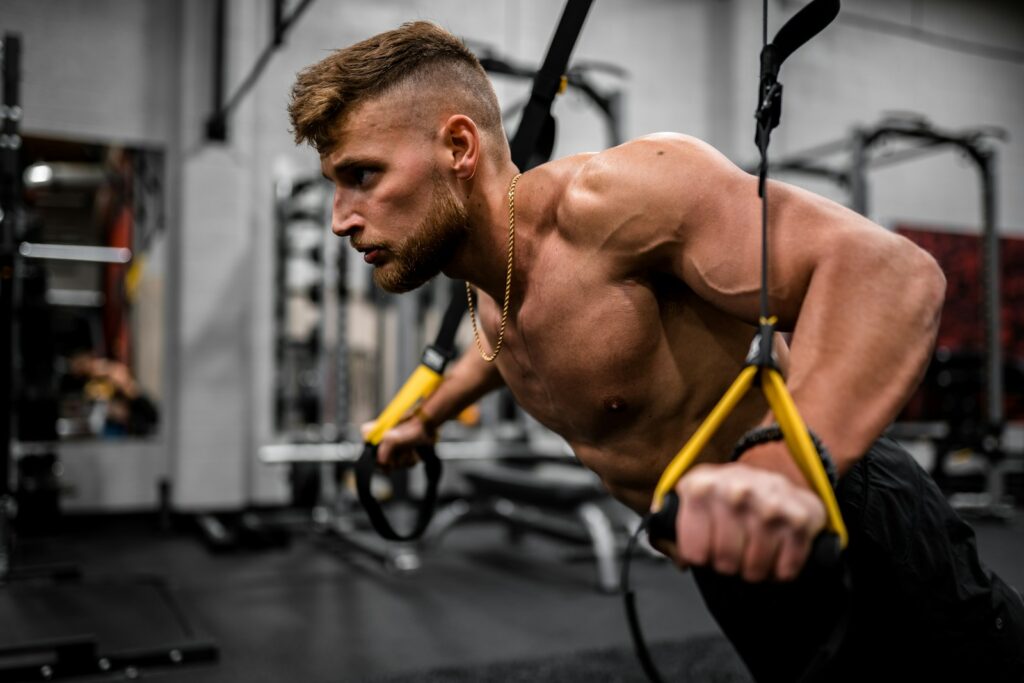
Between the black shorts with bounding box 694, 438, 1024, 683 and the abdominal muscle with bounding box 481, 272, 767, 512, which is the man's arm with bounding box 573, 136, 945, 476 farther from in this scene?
the black shorts with bounding box 694, 438, 1024, 683

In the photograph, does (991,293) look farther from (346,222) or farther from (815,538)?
(815,538)

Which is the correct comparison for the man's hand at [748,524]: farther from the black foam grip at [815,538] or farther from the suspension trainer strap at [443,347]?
the suspension trainer strap at [443,347]

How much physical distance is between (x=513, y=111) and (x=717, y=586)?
4060 mm

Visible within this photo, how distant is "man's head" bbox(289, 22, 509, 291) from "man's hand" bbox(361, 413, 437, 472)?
0.37 metres

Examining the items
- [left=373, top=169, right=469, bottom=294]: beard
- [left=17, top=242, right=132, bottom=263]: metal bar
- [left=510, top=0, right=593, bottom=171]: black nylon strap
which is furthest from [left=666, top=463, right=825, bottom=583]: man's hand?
[left=17, top=242, right=132, bottom=263]: metal bar

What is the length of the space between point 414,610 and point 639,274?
242cm

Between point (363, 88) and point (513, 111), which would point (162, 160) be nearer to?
point (513, 111)

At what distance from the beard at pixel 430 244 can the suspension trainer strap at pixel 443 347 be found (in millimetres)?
216

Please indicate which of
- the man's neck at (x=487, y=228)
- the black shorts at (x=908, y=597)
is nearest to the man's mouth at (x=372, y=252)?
the man's neck at (x=487, y=228)

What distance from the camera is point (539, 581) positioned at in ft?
11.9

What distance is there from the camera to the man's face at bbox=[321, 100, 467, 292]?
1.05 m

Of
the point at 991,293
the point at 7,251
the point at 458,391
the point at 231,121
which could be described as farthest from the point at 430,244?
the point at 991,293

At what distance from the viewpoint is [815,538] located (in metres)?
0.62

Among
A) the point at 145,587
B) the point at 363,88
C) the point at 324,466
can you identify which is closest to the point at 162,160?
the point at 324,466
